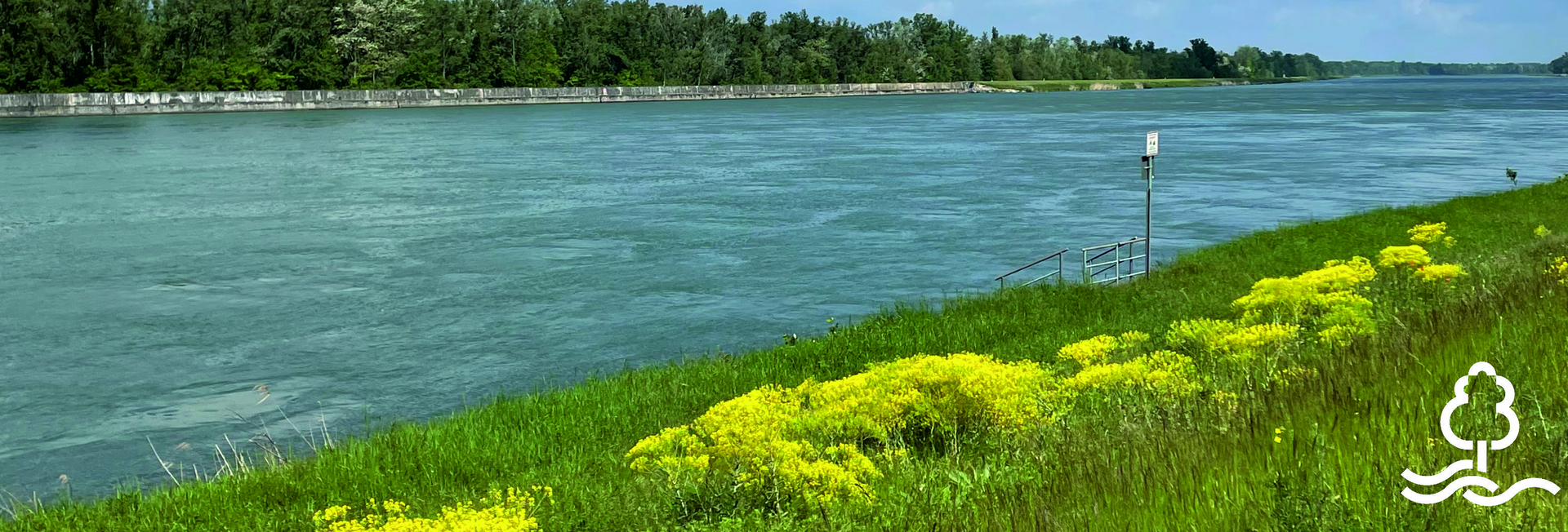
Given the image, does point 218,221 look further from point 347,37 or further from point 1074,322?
point 347,37

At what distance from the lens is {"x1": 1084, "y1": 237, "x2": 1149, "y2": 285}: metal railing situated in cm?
2847

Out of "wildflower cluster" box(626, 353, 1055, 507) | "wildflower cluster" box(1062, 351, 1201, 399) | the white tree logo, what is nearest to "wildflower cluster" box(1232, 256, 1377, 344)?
"wildflower cluster" box(1062, 351, 1201, 399)

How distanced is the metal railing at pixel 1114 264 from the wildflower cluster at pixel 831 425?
15574mm

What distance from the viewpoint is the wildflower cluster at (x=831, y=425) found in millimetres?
9812

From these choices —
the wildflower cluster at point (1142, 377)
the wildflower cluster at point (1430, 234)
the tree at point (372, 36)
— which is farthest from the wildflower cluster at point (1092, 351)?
the tree at point (372, 36)

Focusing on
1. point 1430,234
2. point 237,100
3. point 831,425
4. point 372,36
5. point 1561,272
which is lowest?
point 1430,234

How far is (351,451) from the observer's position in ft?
51.8

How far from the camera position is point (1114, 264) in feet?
111

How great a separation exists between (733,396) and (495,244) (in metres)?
22.7

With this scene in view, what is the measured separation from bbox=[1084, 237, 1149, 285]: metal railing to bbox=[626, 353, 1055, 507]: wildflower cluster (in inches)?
613

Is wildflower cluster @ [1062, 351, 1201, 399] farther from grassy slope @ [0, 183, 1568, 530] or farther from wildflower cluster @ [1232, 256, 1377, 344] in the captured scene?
grassy slope @ [0, 183, 1568, 530]

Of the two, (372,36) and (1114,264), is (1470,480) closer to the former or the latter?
(1114,264)

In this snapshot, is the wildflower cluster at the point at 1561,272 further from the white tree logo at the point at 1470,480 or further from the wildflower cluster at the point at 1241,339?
the white tree logo at the point at 1470,480

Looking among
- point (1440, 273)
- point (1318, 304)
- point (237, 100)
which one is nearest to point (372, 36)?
point (237, 100)
